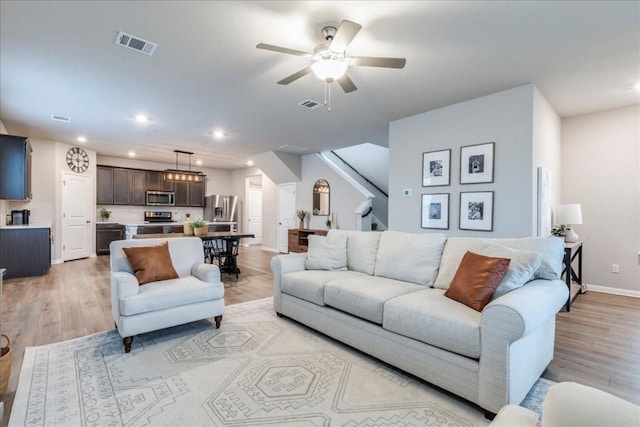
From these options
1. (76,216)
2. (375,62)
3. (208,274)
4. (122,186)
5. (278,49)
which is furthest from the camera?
(122,186)

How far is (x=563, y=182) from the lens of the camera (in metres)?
4.98

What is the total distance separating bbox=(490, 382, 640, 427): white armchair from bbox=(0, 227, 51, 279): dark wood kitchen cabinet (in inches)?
283

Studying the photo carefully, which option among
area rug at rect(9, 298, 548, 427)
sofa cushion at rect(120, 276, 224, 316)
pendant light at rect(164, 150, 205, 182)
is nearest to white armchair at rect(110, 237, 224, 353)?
sofa cushion at rect(120, 276, 224, 316)

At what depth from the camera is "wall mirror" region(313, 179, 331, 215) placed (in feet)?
25.1

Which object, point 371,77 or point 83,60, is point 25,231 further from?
point 371,77

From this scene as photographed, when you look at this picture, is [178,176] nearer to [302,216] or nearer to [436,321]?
[302,216]

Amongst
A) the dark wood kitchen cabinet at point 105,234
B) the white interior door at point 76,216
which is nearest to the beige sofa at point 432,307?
the white interior door at point 76,216

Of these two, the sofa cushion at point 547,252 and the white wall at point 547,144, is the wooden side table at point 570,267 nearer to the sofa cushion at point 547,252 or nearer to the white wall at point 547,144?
the white wall at point 547,144

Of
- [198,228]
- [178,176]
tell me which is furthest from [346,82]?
[178,176]

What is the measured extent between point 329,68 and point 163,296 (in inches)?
96.1

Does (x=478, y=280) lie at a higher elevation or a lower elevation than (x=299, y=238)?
higher

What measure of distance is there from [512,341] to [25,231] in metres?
7.13

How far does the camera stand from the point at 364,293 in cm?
251

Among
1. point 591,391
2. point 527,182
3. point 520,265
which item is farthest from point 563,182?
point 591,391
